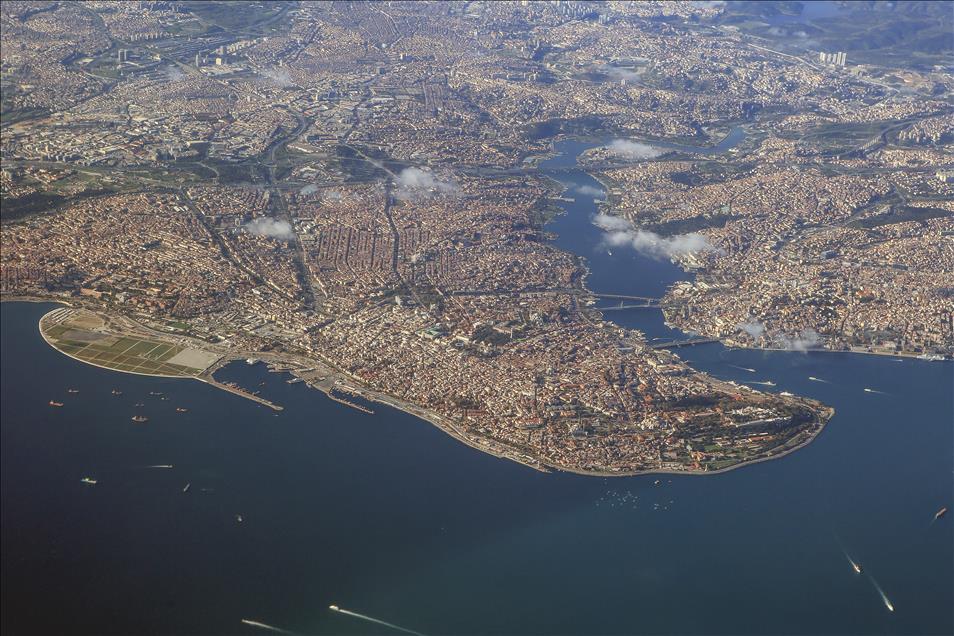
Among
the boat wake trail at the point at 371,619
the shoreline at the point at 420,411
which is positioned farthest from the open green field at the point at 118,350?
the boat wake trail at the point at 371,619

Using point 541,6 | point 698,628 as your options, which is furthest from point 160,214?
point 541,6

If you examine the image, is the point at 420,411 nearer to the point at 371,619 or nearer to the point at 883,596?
the point at 371,619

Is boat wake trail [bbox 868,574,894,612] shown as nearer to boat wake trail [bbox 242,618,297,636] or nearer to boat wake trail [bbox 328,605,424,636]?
boat wake trail [bbox 328,605,424,636]

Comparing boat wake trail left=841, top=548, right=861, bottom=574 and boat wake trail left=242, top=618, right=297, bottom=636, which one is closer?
boat wake trail left=242, top=618, right=297, bottom=636

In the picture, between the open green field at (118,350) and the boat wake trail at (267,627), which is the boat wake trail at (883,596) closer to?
the boat wake trail at (267,627)

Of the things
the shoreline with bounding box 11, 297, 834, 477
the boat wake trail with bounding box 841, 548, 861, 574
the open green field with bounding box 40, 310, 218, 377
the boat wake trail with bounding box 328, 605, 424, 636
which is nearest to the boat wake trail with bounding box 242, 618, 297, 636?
the boat wake trail with bounding box 328, 605, 424, 636

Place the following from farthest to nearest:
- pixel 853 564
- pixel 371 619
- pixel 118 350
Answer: pixel 118 350 < pixel 853 564 < pixel 371 619

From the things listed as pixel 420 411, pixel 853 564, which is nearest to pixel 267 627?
pixel 420 411

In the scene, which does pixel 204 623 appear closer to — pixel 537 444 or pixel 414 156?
pixel 537 444
